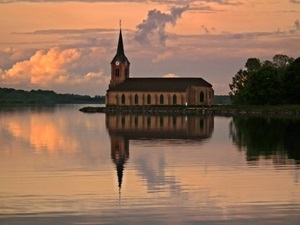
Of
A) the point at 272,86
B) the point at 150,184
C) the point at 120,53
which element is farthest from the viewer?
Answer: the point at 120,53

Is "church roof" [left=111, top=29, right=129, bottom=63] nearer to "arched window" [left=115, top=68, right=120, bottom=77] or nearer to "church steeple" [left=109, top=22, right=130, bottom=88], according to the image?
"church steeple" [left=109, top=22, right=130, bottom=88]

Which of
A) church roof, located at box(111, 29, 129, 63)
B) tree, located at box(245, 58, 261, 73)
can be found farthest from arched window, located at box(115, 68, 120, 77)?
tree, located at box(245, 58, 261, 73)

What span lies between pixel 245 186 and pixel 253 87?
292 feet

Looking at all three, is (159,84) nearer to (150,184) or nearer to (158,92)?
(158,92)

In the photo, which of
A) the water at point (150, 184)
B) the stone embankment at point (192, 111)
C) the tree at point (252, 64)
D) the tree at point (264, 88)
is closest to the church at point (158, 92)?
the stone embankment at point (192, 111)

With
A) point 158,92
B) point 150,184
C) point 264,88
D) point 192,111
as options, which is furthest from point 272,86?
point 150,184

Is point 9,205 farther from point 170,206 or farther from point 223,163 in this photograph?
point 223,163

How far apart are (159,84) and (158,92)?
122 inches

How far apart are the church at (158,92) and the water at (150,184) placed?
93885 millimetres

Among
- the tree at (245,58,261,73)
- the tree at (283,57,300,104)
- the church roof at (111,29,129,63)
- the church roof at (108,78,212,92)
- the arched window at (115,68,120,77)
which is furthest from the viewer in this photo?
the church roof at (111,29,129,63)

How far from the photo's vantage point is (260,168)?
26875 millimetres

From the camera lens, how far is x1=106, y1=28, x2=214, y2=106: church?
134 metres

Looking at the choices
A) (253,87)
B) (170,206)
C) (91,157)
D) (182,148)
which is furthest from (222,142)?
(253,87)

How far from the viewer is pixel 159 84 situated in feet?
448
